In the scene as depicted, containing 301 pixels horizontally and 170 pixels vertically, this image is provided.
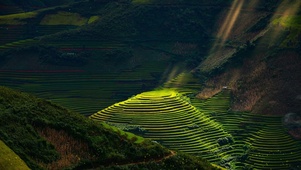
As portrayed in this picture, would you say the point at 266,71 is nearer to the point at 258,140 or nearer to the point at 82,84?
the point at 258,140

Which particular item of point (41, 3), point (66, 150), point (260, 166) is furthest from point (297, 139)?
point (41, 3)

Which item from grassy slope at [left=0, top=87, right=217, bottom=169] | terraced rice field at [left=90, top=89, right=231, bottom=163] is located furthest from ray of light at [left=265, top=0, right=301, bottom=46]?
grassy slope at [left=0, top=87, right=217, bottom=169]

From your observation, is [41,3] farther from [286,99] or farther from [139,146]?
[139,146]

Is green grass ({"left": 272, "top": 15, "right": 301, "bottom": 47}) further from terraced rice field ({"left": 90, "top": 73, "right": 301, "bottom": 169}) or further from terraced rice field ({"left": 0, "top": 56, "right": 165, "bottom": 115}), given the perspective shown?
terraced rice field ({"left": 0, "top": 56, "right": 165, "bottom": 115})

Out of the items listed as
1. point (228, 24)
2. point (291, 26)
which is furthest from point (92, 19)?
point (291, 26)

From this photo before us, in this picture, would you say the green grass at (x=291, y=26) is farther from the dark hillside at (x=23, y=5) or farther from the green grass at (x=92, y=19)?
the dark hillside at (x=23, y=5)

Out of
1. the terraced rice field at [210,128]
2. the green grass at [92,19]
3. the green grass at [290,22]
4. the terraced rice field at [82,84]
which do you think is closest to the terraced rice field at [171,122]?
Answer: the terraced rice field at [210,128]
